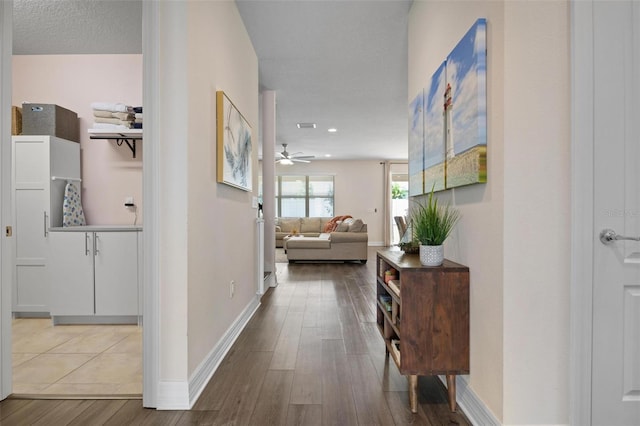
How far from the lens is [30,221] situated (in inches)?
132

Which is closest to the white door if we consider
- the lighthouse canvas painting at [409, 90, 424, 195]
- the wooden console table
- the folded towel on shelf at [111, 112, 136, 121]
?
the wooden console table

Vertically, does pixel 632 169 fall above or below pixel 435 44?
below

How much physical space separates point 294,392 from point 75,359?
1632 mm

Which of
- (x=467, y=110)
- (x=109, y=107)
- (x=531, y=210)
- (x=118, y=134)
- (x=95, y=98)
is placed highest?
(x=95, y=98)

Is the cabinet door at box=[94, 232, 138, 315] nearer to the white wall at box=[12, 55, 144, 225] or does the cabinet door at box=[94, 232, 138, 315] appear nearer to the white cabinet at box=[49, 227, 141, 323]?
the white cabinet at box=[49, 227, 141, 323]

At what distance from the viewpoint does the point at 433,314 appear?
1688mm

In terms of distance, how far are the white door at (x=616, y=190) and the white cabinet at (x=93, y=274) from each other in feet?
10.8

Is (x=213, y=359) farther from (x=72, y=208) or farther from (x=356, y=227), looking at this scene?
(x=356, y=227)

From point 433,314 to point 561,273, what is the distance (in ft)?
1.86

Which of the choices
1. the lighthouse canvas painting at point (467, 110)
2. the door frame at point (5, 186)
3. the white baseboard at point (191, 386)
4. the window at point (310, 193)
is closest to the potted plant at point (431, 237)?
the lighthouse canvas painting at point (467, 110)

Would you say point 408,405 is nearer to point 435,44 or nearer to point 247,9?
point 435,44

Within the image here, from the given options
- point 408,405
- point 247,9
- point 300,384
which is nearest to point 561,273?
point 408,405

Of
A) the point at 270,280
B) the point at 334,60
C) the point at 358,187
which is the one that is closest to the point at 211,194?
the point at 334,60

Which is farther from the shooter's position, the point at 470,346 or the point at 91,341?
the point at 91,341
